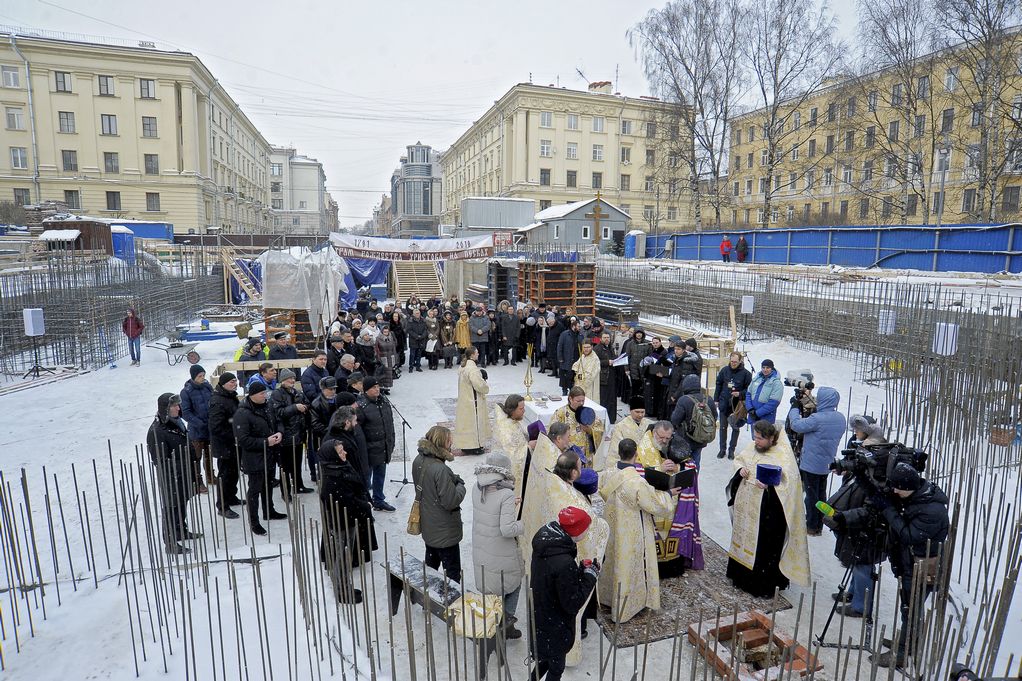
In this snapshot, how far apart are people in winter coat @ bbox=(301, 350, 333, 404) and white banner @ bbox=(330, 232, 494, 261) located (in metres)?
8.42

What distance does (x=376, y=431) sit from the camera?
21.2 feet

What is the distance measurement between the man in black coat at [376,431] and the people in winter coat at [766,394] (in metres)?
4.27

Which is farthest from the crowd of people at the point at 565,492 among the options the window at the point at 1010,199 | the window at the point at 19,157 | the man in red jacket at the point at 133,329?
the window at the point at 19,157

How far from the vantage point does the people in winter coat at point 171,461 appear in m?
5.21

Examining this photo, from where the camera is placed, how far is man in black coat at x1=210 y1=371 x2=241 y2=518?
20.3 feet

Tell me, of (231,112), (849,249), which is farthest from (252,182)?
(849,249)

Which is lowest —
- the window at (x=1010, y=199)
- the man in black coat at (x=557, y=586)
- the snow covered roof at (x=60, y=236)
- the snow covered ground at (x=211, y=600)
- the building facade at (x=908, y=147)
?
the snow covered ground at (x=211, y=600)

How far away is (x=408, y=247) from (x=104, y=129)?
4054 centimetres

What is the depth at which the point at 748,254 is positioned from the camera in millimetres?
26906

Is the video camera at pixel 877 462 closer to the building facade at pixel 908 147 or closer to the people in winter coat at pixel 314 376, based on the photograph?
the people in winter coat at pixel 314 376

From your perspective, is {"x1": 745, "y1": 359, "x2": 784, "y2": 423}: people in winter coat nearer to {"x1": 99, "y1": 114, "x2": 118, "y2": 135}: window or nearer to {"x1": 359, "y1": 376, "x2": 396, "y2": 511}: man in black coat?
{"x1": 359, "y1": 376, "x2": 396, "y2": 511}: man in black coat

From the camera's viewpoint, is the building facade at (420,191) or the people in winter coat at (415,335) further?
the building facade at (420,191)

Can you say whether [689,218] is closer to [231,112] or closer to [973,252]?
[973,252]

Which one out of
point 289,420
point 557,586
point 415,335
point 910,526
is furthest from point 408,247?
point 910,526
